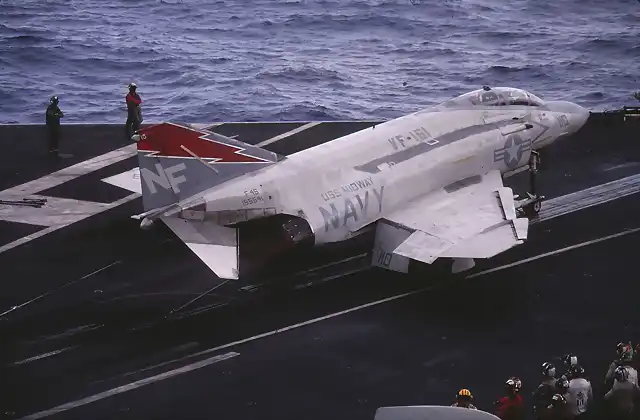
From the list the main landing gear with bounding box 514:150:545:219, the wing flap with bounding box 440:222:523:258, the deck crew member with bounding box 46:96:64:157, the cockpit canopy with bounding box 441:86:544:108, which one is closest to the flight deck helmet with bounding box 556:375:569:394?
the wing flap with bounding box 440:222:523:258

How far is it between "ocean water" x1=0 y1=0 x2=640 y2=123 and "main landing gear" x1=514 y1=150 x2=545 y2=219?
27038 mm

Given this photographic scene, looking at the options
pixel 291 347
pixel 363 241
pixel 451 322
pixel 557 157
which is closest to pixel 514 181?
pixel 557 157

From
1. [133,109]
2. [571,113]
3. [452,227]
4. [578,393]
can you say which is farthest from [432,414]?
[133,109]

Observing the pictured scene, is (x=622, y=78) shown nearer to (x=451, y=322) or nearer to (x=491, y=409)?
(x=451, y=322)

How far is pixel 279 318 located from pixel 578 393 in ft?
30.7

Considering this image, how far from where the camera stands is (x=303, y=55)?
78438 millimetres

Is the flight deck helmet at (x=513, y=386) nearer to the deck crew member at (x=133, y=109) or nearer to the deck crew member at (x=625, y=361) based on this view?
the deck crew member at (x=625, y=361)

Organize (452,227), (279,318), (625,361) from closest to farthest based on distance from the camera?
(625,361), (279,318), (452,227)

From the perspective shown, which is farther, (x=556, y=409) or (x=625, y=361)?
(x=625, y=361)

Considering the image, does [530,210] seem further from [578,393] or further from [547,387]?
[578,393]

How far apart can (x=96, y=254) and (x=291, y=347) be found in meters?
8.54

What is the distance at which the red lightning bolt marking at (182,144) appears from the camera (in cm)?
2862

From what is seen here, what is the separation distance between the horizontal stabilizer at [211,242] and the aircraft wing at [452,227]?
16.9ft

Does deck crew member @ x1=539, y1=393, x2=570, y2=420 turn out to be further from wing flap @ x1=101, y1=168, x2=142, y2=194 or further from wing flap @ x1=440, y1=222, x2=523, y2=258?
wing flap @ x1=101, y1=168, x2=142, y2=194
